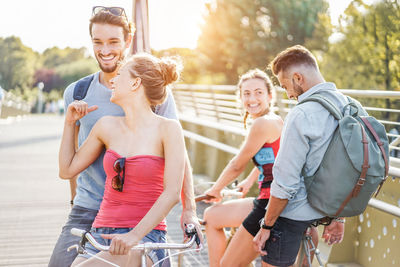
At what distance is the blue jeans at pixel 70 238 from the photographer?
3.07 meters

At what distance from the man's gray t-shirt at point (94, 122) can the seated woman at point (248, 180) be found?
33.1 inches

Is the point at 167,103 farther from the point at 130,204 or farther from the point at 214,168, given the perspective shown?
the point at 214,168

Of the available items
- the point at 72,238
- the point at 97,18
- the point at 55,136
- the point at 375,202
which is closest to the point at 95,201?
the point at 72,238

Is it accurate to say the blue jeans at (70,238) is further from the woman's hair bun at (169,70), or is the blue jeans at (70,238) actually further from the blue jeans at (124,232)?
the woman's hair bun at (169,70)

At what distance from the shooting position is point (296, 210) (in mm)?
3092

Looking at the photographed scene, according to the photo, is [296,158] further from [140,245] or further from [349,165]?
[140,245]

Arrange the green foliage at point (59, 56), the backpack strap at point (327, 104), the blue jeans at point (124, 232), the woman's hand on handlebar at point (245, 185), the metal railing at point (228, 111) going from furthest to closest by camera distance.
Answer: the green foliage at point (59, 56)
the woman's hand on handlebar at point (245, 185)
the metal railing at point (228, 111)
the backpack strap at point (327, 104)
the blue jeans at point (124, 232)

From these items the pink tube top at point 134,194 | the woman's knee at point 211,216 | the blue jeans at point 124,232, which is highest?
the pink tube top at point 134,194

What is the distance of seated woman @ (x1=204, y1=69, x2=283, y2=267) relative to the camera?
364cm

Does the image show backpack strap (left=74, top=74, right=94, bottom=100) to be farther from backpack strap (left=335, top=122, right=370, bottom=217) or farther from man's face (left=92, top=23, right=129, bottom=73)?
backpack strap (left=335, top=122, right=370, bottom=217)

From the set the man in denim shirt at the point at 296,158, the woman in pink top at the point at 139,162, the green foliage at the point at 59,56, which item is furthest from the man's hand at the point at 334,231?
the green foliage at the point at 59,56

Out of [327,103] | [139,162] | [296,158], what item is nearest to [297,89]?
[327,103]

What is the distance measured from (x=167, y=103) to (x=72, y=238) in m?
0.89

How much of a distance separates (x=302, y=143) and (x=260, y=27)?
140 ft
